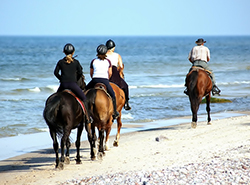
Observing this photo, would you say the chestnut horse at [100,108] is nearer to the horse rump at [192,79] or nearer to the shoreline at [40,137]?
the shoreline at [40,137]

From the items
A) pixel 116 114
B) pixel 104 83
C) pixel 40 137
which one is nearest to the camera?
pixel 104 83

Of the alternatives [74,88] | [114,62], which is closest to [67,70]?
[74,88]

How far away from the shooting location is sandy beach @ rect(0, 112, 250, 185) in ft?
23.6

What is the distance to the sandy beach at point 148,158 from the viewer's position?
283 inches

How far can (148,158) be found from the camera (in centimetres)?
825

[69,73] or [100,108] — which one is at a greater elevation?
[69,73]

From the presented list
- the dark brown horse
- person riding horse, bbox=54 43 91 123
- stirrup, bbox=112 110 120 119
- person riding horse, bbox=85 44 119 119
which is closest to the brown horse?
stirrup, bbox=112 110 120 119

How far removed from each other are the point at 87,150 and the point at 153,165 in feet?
10.1

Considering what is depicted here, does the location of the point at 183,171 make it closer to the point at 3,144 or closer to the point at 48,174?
the point at 48,174

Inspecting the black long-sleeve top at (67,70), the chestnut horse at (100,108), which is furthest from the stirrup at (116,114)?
the black long-sleeve top at (67,70)

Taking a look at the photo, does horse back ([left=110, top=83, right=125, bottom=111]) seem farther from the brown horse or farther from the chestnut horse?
the brown horse

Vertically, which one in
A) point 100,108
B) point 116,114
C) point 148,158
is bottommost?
point 148,158

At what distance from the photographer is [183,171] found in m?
6.29

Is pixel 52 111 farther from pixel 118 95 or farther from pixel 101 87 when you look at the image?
pixel 118 95
